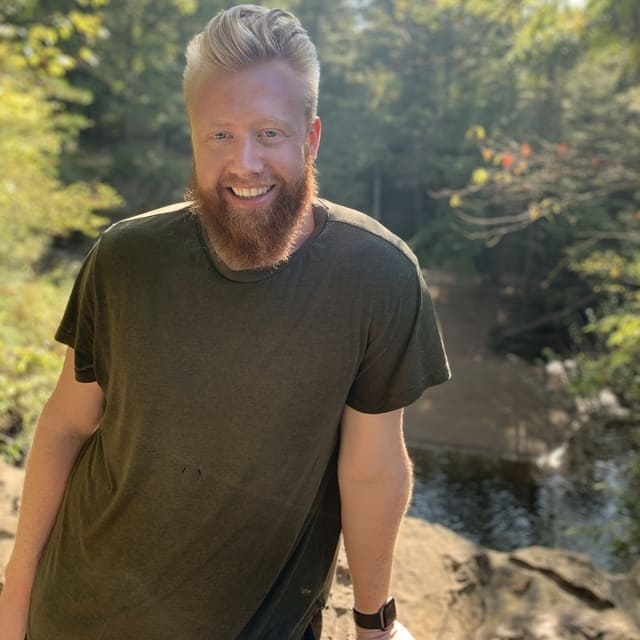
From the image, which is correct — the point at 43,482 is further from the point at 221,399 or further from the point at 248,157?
the point at 248,157

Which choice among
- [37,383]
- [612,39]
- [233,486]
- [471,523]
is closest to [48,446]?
[233,486]

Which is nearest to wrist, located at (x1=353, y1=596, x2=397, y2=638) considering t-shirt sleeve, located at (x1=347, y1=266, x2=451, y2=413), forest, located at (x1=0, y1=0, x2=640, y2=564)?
t-shirt sleeve, located at (x1=347, y1=266, x2=451, y2=413)

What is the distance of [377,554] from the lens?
1174 millimetres

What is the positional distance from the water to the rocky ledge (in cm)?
202

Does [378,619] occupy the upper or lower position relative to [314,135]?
lower

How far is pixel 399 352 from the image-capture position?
1.07 m

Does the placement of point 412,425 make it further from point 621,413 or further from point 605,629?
point 605,629

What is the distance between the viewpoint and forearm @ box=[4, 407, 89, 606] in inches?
49.5

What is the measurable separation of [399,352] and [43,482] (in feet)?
2.23

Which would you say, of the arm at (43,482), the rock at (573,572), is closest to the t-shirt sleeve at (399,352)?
the arm at (43,482)

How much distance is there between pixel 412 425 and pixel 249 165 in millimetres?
7353

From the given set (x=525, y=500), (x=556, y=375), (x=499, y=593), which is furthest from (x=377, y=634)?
(x=556, y=375)

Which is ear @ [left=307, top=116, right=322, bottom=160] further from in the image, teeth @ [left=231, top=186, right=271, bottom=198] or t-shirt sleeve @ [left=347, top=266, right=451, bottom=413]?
t-shirt sleeve @ [left=347, top=266, right=451, bottom=413]

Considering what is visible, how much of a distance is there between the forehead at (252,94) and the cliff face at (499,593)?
1.26 m
